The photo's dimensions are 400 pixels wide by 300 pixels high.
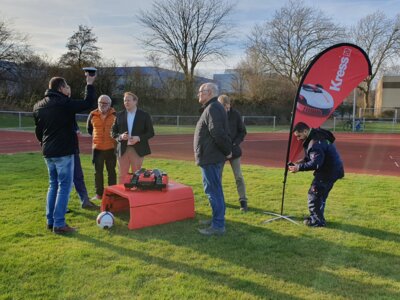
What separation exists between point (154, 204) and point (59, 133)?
1592mm

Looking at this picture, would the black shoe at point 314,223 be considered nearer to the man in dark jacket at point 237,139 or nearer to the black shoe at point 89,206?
the man in dark jacket at point 237,139

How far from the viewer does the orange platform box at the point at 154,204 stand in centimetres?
538

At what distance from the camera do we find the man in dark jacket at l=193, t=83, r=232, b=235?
4.92 metres

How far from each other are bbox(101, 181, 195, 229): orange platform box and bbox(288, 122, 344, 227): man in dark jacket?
1637 millimetres

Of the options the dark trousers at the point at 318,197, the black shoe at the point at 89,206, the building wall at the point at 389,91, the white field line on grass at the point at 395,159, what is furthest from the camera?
the building wall at the point at 389,91

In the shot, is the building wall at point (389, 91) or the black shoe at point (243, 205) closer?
the black shoe at point (243, 205)

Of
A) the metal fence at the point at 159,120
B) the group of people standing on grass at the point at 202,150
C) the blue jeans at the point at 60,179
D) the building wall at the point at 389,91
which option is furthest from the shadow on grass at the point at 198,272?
the building wall at the point at 389,91

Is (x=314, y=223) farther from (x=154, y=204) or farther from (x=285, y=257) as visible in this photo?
(x=154, y=204)

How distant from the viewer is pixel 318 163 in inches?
207

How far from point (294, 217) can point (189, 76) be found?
130 feet

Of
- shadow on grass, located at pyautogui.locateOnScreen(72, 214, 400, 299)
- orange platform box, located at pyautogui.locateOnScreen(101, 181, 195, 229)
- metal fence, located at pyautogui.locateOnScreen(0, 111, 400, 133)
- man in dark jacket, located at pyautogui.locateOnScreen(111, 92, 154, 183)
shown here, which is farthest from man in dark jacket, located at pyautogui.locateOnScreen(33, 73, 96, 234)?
metal fence, located at pyautogui.locateOnScreen(0, 111, 400, 133)

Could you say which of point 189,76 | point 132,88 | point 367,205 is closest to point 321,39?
point 189,76

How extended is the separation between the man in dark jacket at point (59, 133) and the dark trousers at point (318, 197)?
3290 mm

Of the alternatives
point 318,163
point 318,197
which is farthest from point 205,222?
point 318,163
